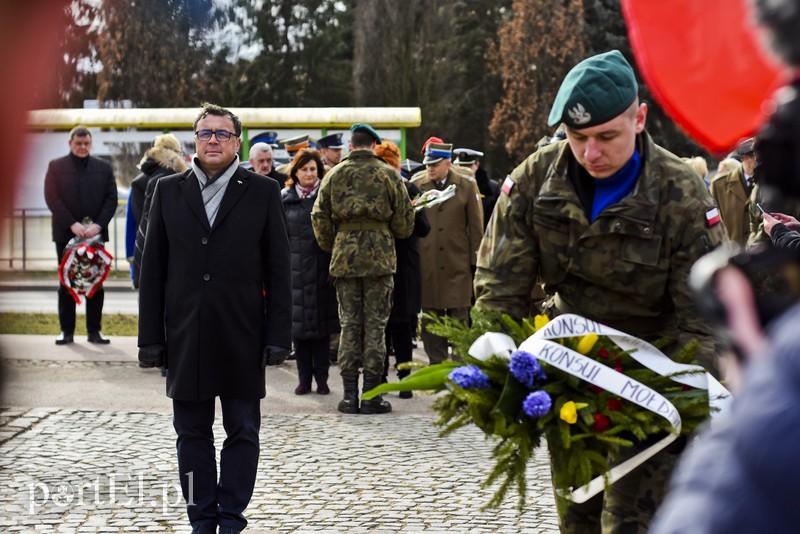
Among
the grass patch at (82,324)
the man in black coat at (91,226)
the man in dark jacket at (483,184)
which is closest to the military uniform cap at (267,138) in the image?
the grass patch at (82,324)

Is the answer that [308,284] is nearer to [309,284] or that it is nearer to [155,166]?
→ [309,284]

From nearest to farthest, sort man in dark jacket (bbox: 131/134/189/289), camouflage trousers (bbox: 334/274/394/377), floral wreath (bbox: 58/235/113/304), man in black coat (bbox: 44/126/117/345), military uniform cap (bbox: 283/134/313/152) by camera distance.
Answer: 1. camouflage trousers (bbox: 334/274/394/377)
2. man in dark jacket (bbox: 131/134/189/289)
3. man in black coat (bbox: 44/126/117/345)
4. floral wreath (bbox: 58/235/113/304)
5. military uniform cap (bbox: 283/134/313/152)

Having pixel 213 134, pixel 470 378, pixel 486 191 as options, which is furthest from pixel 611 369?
pixel 486 191

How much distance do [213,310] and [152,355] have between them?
0.38 meters

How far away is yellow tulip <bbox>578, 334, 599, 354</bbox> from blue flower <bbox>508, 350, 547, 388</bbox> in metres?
0.18

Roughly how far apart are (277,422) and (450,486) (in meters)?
2.29

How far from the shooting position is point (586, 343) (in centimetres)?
349

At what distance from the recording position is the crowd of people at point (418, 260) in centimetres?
375

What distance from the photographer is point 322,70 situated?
149 ft

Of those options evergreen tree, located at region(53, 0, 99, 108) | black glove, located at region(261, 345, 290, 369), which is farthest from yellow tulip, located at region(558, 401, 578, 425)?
black glove, located at region(261, 345, 290, 369)

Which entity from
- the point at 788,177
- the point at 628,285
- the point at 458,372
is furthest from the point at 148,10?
the point at 628,285

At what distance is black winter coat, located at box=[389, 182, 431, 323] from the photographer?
32.5 feet

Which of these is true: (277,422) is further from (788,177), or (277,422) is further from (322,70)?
(322,70)

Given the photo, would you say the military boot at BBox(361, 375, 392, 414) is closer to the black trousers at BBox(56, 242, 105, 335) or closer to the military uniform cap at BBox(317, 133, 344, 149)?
the military uniform cap at BBox(317, 133, 344, 149)
